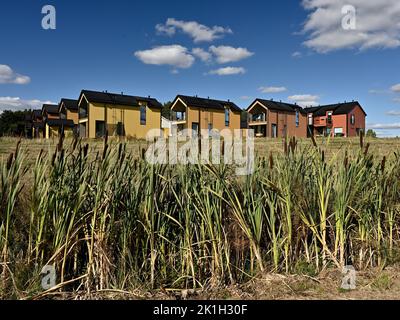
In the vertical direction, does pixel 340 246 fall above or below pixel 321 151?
below

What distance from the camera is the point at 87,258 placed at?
2.87 m

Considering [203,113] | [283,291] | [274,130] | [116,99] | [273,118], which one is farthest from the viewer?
[274,130]

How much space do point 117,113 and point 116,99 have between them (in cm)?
166

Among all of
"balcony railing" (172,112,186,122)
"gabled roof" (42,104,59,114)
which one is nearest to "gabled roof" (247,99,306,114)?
"balcony railing" (172,112,186,122)

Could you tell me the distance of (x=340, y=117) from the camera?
46406mm

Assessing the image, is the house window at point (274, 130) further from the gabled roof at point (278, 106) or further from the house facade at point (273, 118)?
the gabled roof at point (278, 106)

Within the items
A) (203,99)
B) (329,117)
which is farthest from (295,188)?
(329,117)

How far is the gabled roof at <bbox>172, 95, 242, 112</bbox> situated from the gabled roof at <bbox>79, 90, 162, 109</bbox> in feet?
10.8

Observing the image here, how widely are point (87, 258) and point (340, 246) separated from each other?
7.92 feet

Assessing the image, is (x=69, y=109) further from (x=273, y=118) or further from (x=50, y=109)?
(x=273, y=118)

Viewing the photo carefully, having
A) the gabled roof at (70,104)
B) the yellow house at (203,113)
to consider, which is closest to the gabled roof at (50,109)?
the gabled roof at (70,104)

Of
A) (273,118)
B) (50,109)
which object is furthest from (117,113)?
(273,118)
